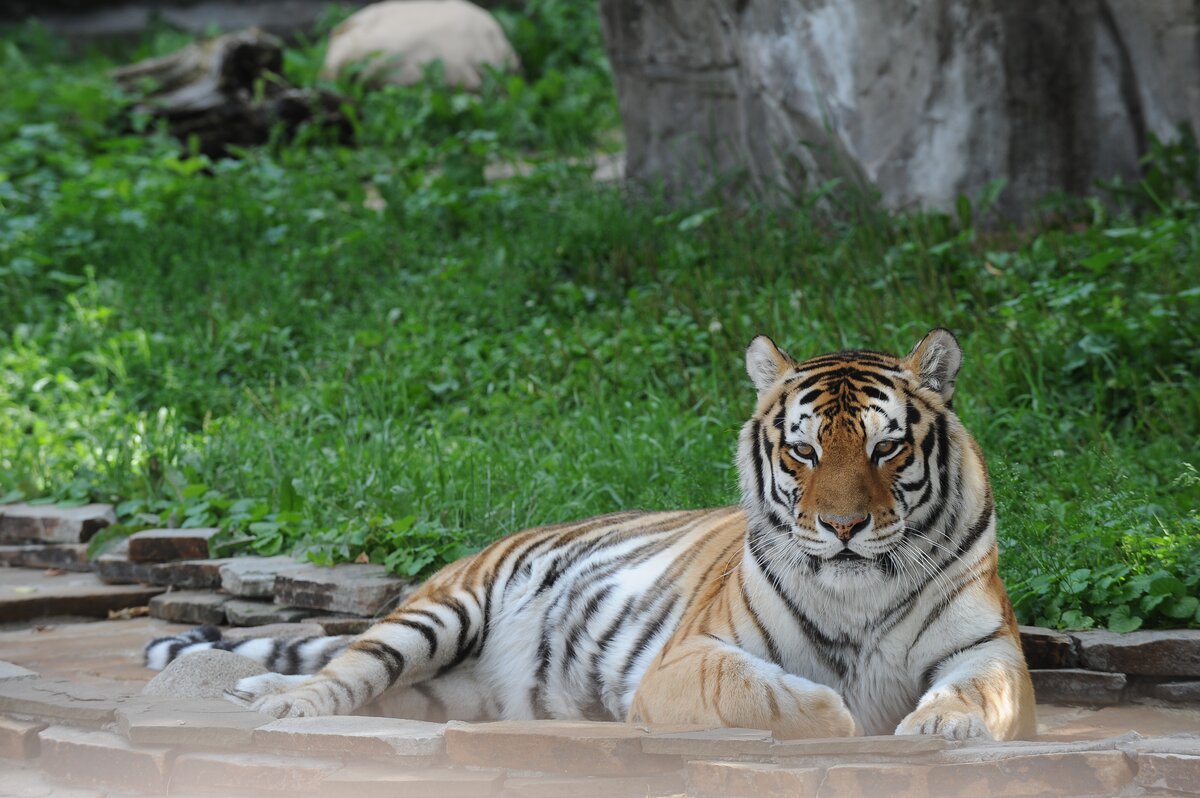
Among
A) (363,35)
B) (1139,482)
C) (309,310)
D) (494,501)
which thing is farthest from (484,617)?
(363,35)

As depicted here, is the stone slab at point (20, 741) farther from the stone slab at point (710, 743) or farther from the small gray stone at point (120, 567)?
the small gray stone at point (120, 567)

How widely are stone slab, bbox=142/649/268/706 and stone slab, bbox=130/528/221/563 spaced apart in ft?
5.47

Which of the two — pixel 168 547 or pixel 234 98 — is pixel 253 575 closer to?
pixel 168 547

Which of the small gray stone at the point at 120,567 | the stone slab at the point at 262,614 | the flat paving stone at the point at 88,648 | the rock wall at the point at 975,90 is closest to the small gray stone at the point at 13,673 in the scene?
the flat paving stone at the point at 88,648

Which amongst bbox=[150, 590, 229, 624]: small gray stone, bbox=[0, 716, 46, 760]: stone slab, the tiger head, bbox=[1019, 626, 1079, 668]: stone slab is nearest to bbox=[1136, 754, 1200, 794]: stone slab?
the tiger head

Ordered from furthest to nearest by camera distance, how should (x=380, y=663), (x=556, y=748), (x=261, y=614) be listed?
(x=261, y=614), (x=380, y=663), (x=556, y=748)

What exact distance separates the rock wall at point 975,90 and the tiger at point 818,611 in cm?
510

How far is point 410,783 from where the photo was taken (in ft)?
8.80

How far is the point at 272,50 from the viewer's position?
13.0 m

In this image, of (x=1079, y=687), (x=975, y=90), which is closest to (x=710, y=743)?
(x=1079, y=687)

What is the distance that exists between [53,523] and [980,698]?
14.3ft

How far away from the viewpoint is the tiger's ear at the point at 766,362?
3314 mm

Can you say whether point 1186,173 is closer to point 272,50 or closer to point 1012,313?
point 1012,313

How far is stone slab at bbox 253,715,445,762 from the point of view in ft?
9.19
